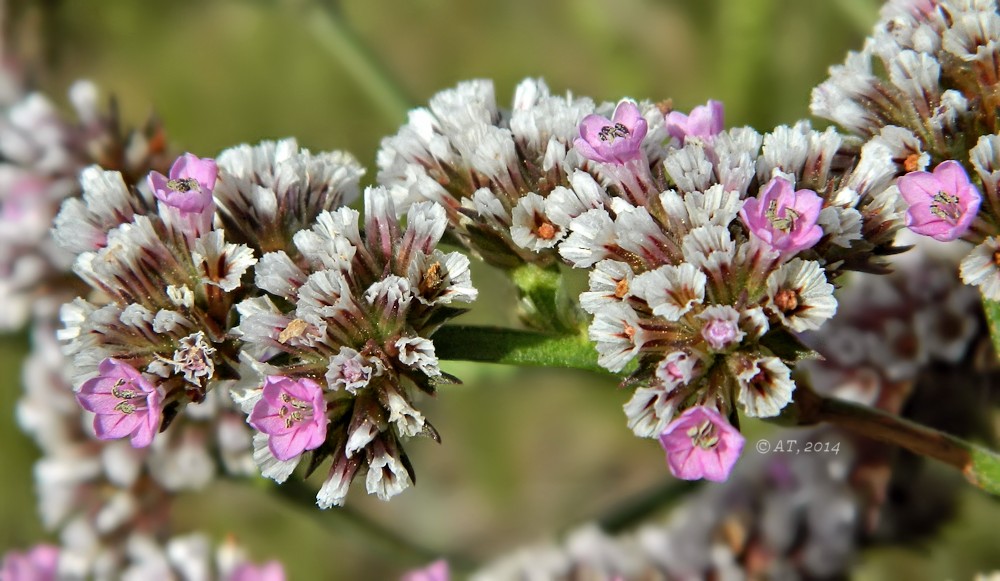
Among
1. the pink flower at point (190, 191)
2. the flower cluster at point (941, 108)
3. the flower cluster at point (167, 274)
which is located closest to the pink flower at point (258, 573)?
the flower cluster at point (167, 274)

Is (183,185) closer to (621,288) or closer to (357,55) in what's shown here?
(621,288)

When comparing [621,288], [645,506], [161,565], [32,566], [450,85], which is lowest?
[450,85]

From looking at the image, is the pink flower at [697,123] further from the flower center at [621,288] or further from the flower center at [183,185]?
the flower center at [183,185]

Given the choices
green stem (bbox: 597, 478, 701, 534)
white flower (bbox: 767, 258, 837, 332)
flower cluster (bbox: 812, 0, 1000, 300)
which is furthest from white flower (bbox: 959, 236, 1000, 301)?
green stem (bbox: 597, 478, 701, 534)

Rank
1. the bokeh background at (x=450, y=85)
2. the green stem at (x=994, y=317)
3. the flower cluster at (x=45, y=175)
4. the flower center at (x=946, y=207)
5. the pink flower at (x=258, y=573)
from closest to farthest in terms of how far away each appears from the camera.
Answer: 1. the flower center at (x=946, y=207)
2. the green stem at (x=994, y=317)
3. the pink flower at (x=258, y=573)
4. the flower cluster at (x=45, y=175)
5. the bokeh background at (x=450, y=85)

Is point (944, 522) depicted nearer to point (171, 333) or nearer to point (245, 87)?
point (171, 333)

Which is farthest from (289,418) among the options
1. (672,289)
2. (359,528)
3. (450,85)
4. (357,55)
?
(450,85)

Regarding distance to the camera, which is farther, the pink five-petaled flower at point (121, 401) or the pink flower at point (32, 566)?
the pink flower at point (32, 566)
